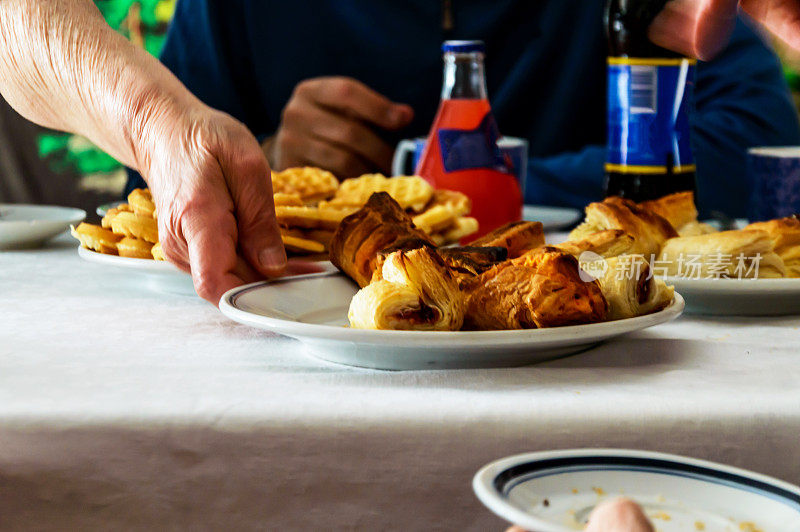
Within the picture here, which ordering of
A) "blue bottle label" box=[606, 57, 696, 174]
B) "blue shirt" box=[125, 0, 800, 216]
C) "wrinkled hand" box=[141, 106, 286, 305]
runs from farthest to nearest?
"blue shirt" box=[125, 0, 800, 216]
"blue bottle label" box=[606, 57, 696, 174]
"wrinkled hand" box=[141, 106, 286, 305]

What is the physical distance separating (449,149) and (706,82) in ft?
3.93

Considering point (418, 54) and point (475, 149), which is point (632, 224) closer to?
point (475, 149)

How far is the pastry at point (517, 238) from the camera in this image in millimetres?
752

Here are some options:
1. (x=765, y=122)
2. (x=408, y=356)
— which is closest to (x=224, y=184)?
(x=408, y=356)

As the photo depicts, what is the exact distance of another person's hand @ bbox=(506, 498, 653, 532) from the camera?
33cm

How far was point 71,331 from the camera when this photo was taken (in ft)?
2.32

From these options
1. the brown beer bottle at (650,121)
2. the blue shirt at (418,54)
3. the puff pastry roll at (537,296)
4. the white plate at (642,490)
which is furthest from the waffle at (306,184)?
the blue shirt at (418,54)

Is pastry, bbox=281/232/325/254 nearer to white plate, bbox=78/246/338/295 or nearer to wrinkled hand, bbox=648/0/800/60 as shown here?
white plate, bbox=78/246/338/295

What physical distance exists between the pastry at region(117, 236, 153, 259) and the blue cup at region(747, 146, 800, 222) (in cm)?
70

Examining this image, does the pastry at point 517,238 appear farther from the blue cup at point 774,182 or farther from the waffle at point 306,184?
the blue cup at point 774,182

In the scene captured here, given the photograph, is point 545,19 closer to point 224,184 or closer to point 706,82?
point 706,82

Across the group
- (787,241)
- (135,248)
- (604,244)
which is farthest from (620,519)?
(135,248)

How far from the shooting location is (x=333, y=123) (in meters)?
1.91

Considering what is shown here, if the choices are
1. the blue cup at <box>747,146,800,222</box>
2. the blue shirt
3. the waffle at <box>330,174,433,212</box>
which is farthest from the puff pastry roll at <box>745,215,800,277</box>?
the blue shirt
